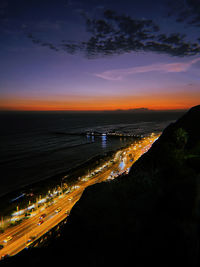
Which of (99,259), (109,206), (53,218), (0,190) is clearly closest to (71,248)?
(99,259)

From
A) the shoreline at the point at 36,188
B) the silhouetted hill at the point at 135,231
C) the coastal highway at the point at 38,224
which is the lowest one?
the coastal highway at the point at 38,224

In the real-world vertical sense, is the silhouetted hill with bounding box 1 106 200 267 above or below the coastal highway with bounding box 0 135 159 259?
above

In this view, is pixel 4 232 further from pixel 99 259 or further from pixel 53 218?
pixel 99 259

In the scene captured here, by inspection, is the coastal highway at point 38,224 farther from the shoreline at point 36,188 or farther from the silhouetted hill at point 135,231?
the silhouetted hill at point 135,231

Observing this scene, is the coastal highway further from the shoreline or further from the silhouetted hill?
the silhouetted hill

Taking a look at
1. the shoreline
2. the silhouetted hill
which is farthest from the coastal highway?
the silhouetted hill

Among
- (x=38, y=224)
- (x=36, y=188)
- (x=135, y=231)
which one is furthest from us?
(x=36, y=188)

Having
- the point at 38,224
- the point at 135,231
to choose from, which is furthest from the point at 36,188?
the point at 135,231

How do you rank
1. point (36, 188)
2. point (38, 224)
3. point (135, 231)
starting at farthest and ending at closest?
1. point (36, 188)
2. point (38, 224)
3. point (135, 231)

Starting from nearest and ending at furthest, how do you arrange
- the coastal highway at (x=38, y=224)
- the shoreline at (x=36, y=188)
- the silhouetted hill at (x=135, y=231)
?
the silhouetted hill at (x=135, y=231) → the coastal highway at (x=38, y=224) → the shoreline at (x=36, y=188)

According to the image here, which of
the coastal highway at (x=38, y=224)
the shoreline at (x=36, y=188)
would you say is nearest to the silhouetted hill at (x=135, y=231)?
the coastal highway at (x=38, y=224)

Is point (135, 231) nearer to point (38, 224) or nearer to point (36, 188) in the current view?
point (38, 224)
